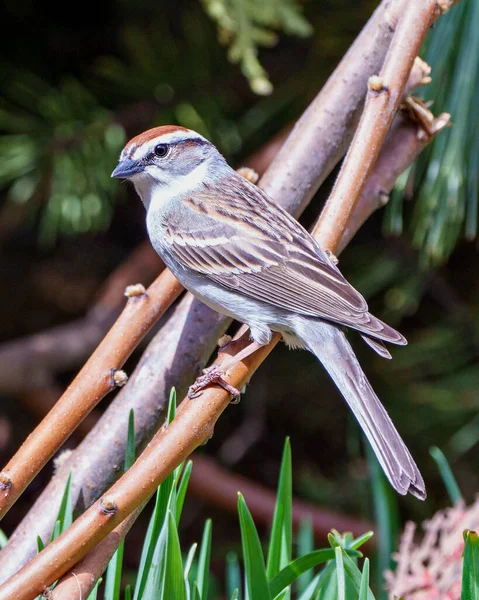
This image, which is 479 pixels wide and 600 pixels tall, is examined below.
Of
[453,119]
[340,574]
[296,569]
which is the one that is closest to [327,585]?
[296,569]

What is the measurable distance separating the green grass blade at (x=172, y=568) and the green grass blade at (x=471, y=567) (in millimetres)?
286

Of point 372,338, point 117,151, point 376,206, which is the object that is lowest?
point 372,338

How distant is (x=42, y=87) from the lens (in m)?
2.21

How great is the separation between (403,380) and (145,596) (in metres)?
1.65

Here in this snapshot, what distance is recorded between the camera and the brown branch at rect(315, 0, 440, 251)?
1.21m

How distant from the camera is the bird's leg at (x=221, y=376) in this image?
1.01m

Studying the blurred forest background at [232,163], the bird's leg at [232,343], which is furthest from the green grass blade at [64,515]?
the blurred forest background at [232,163]

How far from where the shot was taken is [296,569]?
95cm

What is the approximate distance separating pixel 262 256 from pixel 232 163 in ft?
2.61

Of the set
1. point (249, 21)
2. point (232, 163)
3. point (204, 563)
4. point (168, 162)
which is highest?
point (249, 21)

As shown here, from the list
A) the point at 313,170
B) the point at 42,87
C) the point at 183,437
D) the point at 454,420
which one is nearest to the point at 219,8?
the point at 313,170

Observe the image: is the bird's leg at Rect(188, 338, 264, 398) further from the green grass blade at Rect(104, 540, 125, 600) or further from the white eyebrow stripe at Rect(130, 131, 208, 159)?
the white eyebrow stripe at Rect(130, 131, 208, 159)

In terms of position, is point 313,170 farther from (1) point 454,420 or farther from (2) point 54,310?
(2) point 54,310

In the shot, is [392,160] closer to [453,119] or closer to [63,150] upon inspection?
[453,119]
